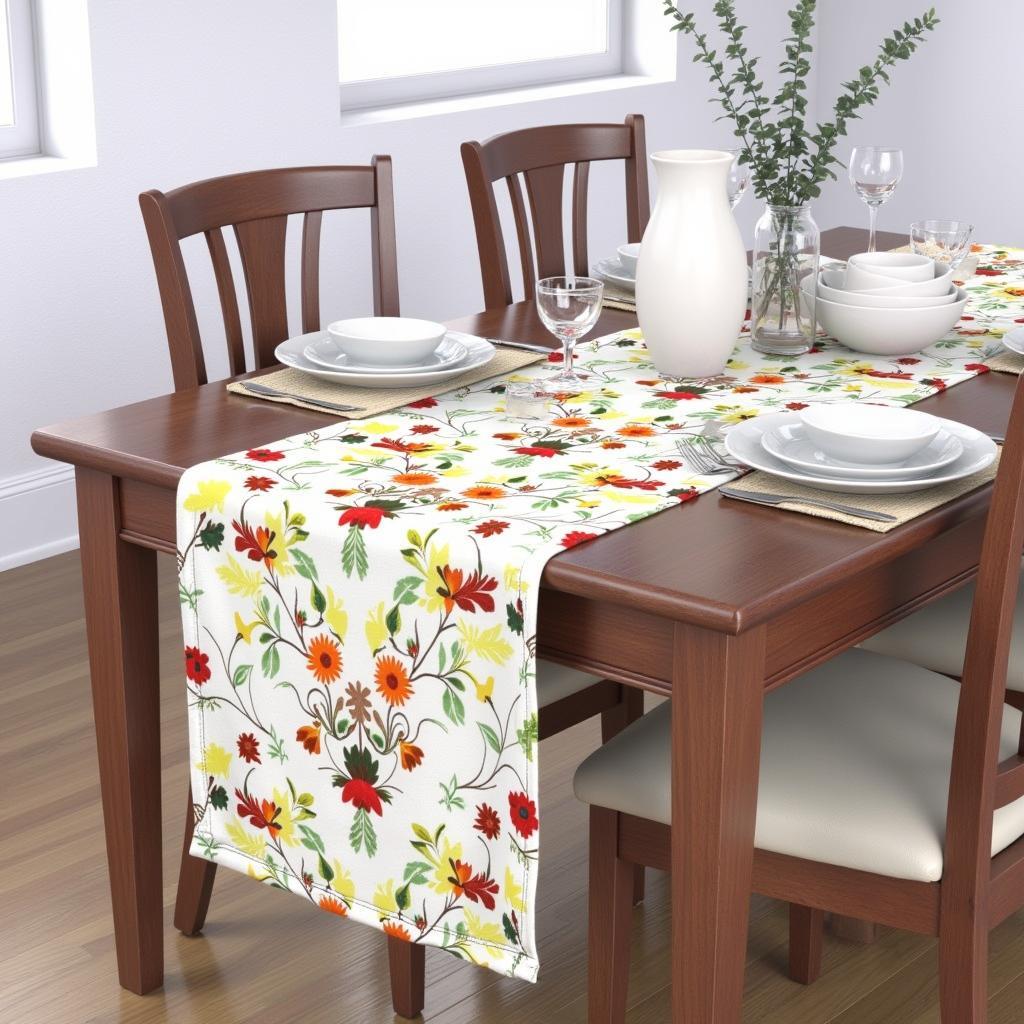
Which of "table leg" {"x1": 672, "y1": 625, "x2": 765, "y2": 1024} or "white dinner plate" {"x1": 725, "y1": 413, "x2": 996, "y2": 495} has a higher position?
"white dinner plate" {"x1": 725, "y1": 413, "x2": 996, "y2": 495}

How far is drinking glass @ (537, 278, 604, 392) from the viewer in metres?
1.79

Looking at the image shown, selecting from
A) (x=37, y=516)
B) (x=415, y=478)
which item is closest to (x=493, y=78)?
(x=37, y=516)

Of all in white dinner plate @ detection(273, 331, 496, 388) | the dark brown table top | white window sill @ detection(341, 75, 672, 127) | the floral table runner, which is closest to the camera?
the dark brown table top

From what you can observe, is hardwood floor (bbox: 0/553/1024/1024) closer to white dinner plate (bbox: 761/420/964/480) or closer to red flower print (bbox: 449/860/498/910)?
red flower print (bbox: 449/860/498/910)

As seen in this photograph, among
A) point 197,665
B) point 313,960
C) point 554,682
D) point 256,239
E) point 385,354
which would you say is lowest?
point 313,960

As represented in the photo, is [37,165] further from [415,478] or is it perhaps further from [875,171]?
[415,478]

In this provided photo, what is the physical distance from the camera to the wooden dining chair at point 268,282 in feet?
6.21

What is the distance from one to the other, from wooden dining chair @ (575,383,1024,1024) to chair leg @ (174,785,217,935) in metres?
0.57

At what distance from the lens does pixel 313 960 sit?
78.9 inches

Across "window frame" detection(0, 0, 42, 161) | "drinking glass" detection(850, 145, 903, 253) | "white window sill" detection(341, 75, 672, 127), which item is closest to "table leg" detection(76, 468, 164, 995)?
"drinking glass" detection(850, 145, 903, 253)

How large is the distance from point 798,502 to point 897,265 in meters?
0.72

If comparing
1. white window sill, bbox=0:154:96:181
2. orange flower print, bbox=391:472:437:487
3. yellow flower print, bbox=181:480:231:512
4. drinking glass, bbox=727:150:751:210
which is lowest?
yellow flower print, bbox=181:480:231:512

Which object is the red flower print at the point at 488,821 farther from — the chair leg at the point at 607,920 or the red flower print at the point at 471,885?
the chair leg at the point at 607,920

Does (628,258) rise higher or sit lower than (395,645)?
higher
